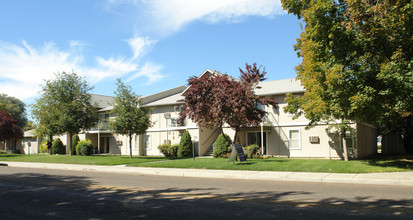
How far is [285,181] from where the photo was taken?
1279cm

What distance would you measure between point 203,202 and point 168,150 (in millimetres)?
21060

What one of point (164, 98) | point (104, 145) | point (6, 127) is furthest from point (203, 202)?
point (6, 127)

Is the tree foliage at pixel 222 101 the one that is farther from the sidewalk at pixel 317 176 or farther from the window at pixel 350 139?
the window at pixel 350 139

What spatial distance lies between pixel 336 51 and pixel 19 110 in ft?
224

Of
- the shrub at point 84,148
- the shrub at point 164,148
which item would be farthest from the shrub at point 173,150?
the shrub at point 84,148

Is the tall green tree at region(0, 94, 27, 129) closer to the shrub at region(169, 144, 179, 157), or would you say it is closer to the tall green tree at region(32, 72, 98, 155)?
the tall green tree at region(32, 72, 98, 155)

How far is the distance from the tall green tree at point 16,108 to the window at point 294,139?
57.6 metres

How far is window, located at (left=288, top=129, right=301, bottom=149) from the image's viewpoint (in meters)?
24.5

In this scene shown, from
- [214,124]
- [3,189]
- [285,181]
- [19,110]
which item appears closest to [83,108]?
[214,124]

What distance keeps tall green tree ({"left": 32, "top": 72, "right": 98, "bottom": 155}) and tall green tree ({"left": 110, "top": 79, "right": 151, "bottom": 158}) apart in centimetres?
484

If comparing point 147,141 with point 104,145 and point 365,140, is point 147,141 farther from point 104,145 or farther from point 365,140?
point 365,140

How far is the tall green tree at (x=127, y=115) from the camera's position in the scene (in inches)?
965

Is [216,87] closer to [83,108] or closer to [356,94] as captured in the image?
[356,94]

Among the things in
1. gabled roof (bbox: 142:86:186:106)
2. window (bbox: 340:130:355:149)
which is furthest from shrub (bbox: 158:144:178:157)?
window (bbox: 340:130:355:149)
